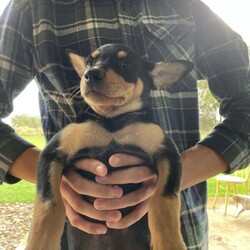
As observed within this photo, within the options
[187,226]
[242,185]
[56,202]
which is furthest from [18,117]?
[242,185]

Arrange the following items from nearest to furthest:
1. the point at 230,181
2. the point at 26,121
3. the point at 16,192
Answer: the point at 26,121 < the point at 16,192 < the point at 230,181

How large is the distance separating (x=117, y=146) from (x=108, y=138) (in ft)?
0.07

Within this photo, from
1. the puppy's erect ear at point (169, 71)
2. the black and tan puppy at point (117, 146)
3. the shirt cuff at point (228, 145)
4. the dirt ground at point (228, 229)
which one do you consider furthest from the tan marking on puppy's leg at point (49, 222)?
the dirt ground at point (228, 229)

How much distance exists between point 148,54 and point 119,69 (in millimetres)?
188

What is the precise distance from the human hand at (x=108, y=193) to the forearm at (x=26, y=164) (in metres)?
0.18

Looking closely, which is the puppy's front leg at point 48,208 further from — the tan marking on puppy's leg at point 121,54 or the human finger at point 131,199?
the tan marking on puppy's leg at point 121,54

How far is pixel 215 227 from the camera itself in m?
2.56

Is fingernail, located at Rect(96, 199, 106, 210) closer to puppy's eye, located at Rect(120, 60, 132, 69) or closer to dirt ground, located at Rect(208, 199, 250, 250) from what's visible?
puppy's eye, located at Rect(120, 60, 132, 69)

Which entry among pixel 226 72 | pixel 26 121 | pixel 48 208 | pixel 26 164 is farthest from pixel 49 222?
pixel 226 72

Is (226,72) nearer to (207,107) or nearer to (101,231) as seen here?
(207,107)

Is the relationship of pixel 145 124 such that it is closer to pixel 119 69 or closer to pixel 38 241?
pixel 119 69

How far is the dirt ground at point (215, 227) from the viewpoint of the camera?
1.63m

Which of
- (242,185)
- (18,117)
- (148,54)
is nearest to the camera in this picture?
(148,54)

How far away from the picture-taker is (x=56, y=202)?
0.63 metres
